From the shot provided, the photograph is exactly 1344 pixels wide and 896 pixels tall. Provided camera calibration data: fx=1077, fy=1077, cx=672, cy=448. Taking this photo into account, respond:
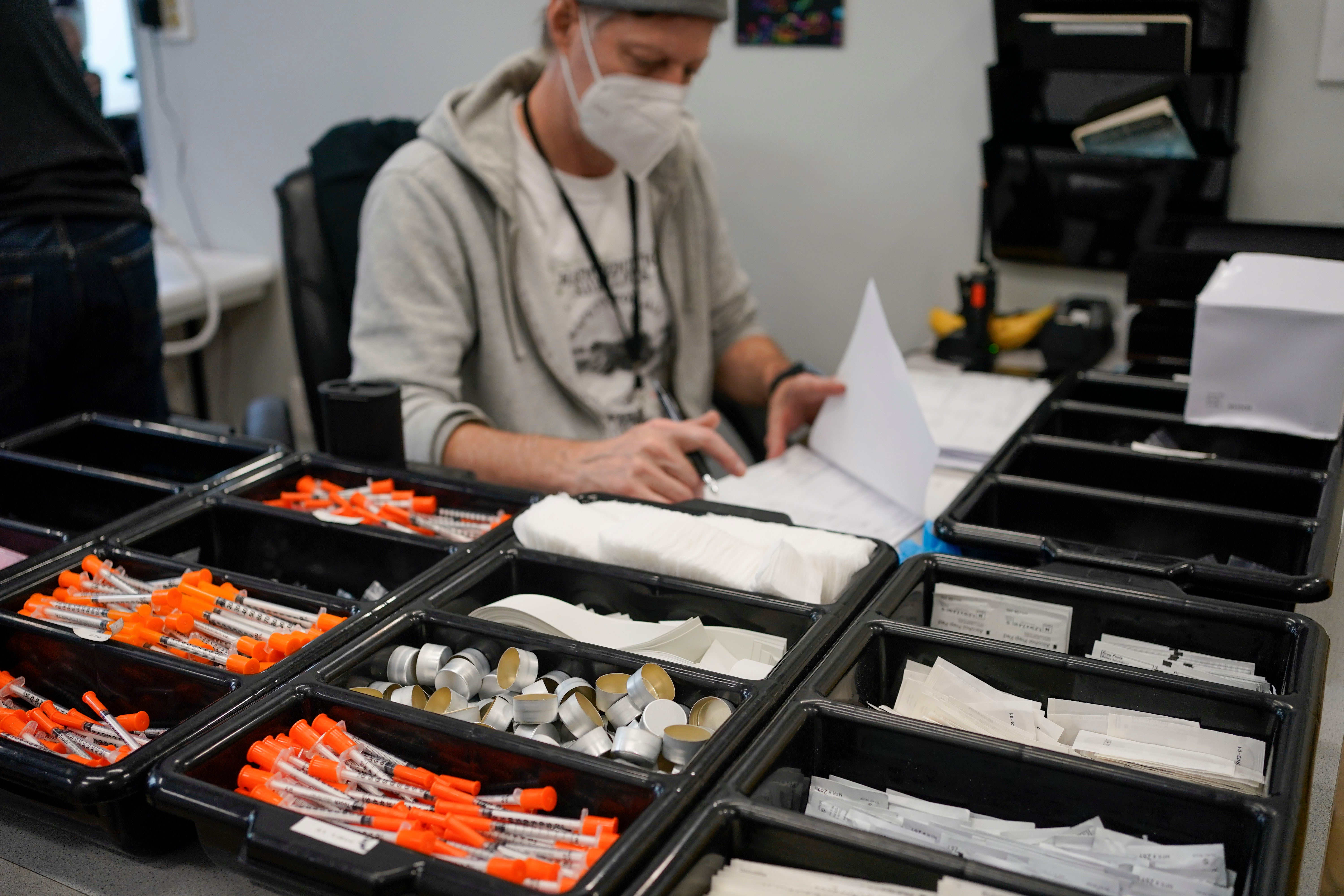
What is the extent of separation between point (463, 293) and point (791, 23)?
1.04 metres

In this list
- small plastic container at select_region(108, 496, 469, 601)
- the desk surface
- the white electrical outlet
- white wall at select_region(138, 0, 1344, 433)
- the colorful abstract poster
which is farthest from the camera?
the white electrical outlet

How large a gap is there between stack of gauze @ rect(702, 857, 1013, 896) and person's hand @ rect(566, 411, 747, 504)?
69cm

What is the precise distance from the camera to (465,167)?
1698 mm

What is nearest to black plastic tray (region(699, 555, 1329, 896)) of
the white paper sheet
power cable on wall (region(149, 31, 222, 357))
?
the white paper sheet

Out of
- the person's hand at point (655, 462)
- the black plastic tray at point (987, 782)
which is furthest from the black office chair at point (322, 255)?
the black plastic tray at point (987, 782)

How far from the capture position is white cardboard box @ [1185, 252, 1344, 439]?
118cm

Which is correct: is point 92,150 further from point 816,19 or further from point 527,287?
point 816,19

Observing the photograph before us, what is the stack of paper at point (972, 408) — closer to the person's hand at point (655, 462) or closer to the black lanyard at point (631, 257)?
the person's hand at point (655, 462)

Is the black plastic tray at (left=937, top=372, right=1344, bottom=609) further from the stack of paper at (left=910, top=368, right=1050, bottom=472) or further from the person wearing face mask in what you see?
the person wearing face mask

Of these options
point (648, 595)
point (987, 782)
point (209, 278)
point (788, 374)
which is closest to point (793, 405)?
point (788, 374)

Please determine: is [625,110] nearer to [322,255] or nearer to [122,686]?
[322,255]

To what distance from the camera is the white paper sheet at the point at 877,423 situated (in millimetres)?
1260

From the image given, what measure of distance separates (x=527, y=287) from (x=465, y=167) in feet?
0.69

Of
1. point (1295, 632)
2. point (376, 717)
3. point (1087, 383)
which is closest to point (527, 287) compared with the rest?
point (1087, 383)
